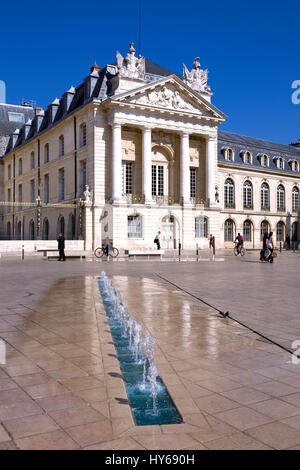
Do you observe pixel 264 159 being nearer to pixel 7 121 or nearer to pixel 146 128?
pixel 146 128

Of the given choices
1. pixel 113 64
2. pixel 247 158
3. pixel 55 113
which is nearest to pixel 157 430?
pixel 113 64

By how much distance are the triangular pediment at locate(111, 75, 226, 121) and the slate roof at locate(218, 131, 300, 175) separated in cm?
784

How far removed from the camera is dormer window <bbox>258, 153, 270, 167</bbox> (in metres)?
52.6

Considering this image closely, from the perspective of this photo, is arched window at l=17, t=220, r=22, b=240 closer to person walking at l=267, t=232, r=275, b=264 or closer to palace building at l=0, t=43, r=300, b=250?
palace building at l=0, t=43, r=300, b=250

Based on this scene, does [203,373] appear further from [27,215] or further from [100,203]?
[27,215]

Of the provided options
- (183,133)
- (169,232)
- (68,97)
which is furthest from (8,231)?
(183,133)

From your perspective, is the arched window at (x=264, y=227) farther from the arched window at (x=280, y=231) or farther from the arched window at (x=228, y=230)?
the arched window at (x=228, y=230)

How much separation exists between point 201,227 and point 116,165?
1008 centimetres

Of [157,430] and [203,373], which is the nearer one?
[157,430]

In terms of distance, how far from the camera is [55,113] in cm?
4709

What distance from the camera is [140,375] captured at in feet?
15.5

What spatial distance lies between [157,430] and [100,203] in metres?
34.6

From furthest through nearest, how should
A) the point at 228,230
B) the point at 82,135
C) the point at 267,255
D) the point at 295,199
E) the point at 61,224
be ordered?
the point at 295,199 → the point at 228,230 → the point at 61,224 → the point at 82,135 → the point at 267,255

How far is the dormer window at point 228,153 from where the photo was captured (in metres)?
49.2
